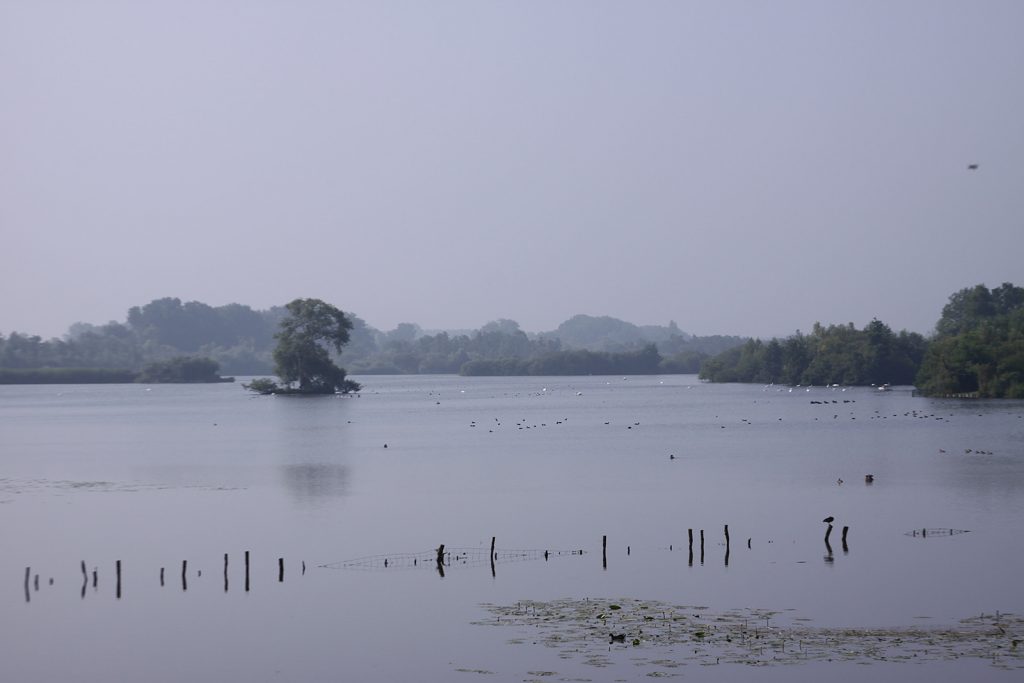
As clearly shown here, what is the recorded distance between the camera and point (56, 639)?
93.3 feet

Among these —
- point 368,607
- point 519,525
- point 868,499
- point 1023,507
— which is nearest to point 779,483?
point 868,499

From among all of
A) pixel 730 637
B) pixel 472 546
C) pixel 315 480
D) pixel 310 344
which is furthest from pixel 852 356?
pixel 730 637

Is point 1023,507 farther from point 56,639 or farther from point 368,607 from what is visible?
point 56,639

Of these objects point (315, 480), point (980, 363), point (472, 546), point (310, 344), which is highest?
point (310, 344)

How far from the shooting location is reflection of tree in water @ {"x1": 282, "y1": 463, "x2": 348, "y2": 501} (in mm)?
54406

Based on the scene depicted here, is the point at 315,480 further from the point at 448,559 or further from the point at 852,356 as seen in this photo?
the point at 852,356

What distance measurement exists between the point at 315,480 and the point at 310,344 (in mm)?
89694

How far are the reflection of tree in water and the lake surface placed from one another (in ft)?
1.33

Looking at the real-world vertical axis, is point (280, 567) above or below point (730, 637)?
above

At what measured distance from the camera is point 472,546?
38.6 meters

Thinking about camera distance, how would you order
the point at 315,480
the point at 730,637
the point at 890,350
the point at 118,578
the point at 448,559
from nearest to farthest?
the point at 730,637, the point at 118,578, the point at 448,559, the point at 315,480, the point at 890,350

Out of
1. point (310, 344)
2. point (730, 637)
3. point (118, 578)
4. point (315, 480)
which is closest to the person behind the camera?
point (730, 637)

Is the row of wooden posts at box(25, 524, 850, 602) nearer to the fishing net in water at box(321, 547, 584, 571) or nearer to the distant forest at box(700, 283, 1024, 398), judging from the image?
the fishing net in water at box(321, 547, 584, 571)

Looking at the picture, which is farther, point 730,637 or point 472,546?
point 472,546
